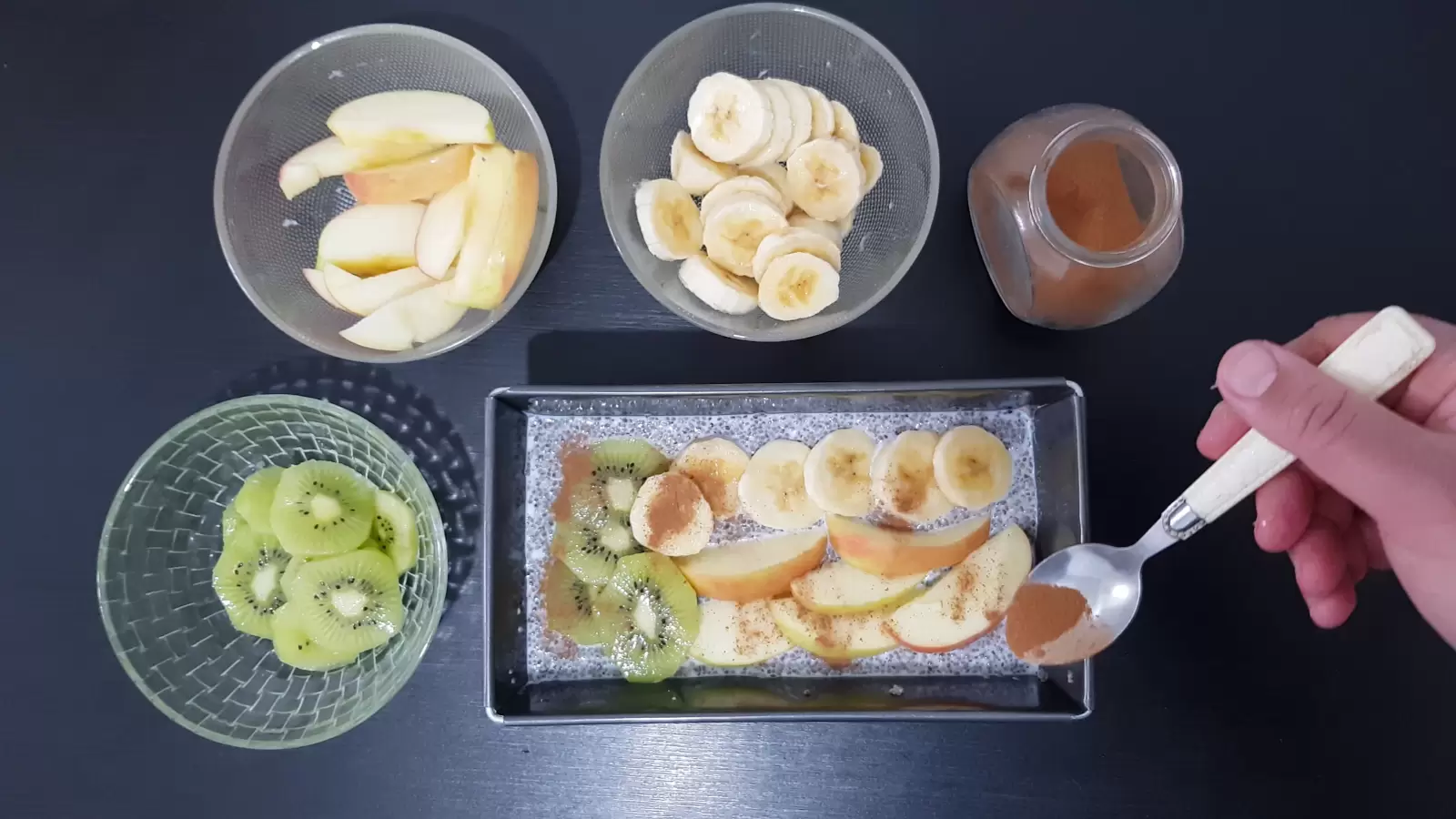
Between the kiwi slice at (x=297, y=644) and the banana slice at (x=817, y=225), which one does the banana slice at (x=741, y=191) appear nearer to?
the banana slice at (x=817, y=225)

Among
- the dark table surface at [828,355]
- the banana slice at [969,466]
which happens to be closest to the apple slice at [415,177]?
the dark table surface at [828,355]

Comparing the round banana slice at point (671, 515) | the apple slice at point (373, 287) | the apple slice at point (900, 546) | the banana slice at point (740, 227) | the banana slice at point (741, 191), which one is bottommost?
the apple slice at point (900, 546)

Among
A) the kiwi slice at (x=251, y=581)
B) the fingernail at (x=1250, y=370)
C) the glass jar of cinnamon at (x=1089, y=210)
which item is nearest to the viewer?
the fingernail at (x=1250, y=370)

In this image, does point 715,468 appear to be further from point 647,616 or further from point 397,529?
point 397,529

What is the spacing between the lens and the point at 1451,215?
0.91m

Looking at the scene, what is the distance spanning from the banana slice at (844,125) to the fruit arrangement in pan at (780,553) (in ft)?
0.99

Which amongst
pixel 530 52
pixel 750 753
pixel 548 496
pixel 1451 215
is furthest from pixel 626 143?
pixel 1451 215

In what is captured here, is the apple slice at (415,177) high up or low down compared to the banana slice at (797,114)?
down

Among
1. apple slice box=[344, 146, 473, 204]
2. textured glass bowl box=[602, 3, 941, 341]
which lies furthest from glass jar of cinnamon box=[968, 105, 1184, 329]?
apple slice box=[344, 146, 473, 204]

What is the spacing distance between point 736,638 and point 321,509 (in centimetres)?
43

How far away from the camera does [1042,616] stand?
807mm

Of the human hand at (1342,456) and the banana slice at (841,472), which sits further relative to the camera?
the banana slice at (841,472)

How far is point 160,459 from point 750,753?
66 centimetres

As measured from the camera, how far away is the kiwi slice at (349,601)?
0.80 metres
